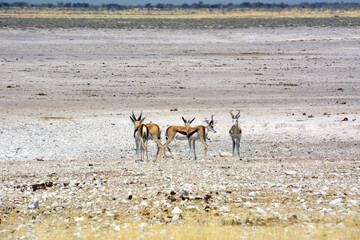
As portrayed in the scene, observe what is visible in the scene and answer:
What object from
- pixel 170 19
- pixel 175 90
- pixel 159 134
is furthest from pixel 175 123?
pixel 170 19

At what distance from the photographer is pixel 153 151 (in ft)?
50.4

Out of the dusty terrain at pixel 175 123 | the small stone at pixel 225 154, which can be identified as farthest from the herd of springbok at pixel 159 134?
the dusty terrain at pixel 175 123

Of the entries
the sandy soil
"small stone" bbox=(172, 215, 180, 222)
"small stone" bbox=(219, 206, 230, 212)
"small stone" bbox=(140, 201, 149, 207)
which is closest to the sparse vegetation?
the sandy soil

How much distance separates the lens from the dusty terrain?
29.2ft

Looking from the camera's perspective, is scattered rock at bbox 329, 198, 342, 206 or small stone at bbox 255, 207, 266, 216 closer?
small stone at bbox 255, 207, 266, 216

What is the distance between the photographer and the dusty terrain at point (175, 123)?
891 centimetres

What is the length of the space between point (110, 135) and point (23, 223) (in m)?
8.33

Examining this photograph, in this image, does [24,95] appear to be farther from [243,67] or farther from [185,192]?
[185,192]

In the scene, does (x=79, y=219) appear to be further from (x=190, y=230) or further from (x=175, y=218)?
(x=190, y=230)

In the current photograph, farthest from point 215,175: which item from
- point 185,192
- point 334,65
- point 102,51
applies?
point 102,51

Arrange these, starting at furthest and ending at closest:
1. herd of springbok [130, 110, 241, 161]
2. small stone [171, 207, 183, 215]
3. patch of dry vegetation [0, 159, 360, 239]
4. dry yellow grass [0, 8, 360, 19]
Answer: dry yellow grass [0, 8, 360, 19], herd of springbok [130, 110, 241, 161], small stone [171, 207, 183, 215], patch of dry vegetation [0, 159, 360, 239]

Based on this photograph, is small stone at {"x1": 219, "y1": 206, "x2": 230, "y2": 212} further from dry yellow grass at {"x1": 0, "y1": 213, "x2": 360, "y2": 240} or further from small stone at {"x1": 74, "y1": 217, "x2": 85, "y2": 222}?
small stone at {"x1": 74, "y1": 217, "x2": 85, "y2": 222}

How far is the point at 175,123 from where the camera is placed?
1833cm

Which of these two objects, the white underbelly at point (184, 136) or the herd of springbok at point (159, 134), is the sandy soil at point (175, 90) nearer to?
the herd of springbok at point (159, 134)
